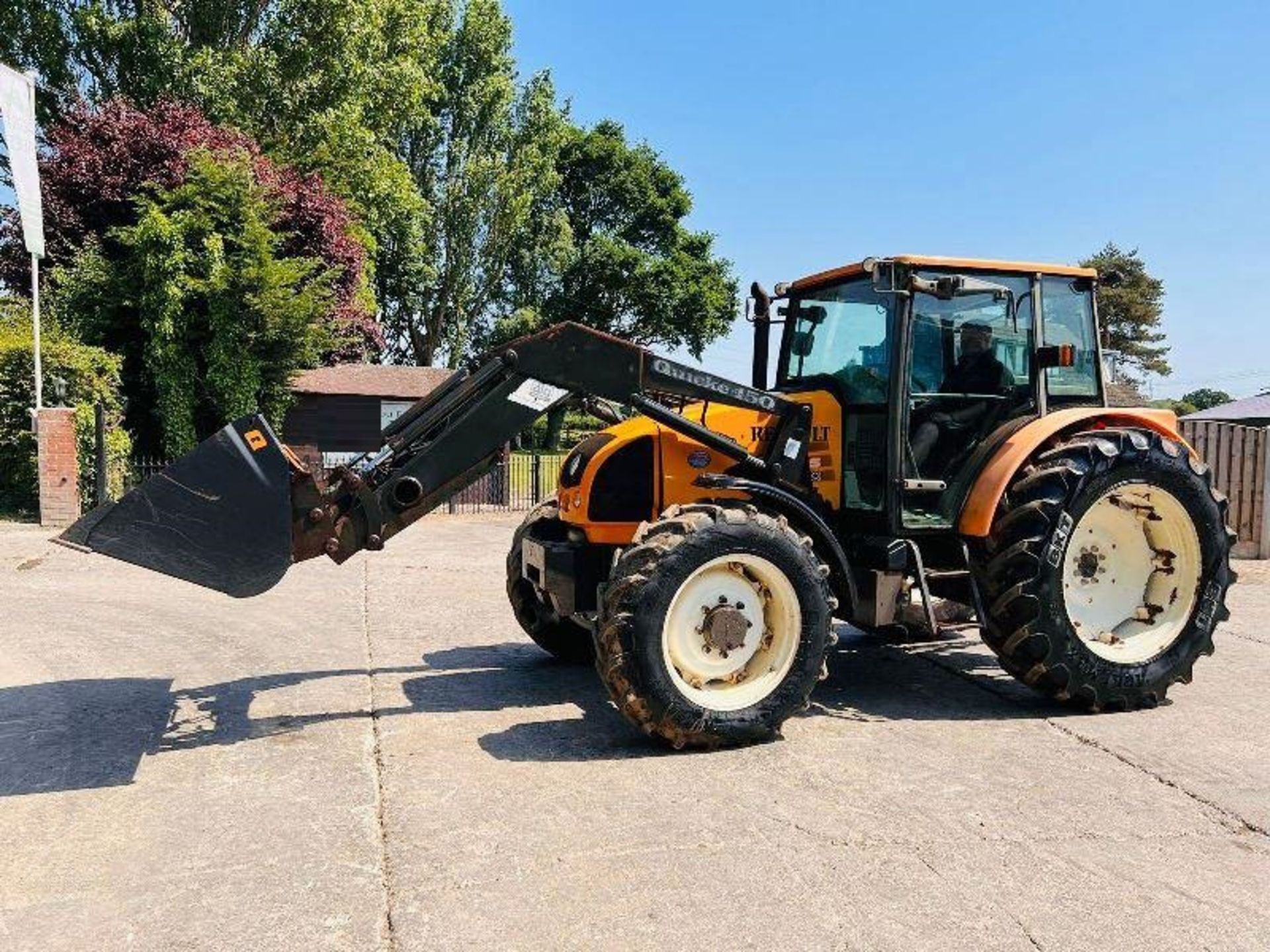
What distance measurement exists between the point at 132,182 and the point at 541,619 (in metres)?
15.9

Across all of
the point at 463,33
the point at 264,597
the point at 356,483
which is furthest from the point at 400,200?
the point at 356,483

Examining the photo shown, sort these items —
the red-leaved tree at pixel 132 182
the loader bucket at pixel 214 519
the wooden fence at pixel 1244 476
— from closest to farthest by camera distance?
1. the loader bucket at pixel 214 519
2. the wooden fence at pixel 1244 476
3. the red-leaved tree at pixel 132 182

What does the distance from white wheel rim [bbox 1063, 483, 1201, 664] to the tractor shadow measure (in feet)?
2.04

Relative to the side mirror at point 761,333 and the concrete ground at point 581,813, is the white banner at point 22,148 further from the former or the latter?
the side mirror at point 761,333

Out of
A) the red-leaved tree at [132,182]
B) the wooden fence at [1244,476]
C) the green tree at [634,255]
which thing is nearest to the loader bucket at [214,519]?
the wooden fence at [1244,476]

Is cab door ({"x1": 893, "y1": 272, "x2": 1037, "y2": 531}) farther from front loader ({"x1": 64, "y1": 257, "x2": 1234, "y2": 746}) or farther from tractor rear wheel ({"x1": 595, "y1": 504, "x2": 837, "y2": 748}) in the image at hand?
tractor rear wheel ({"x1": 595, "y1": 504, "x2": 837, "y2": 748})

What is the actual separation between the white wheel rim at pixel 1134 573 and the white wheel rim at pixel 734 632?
5.98ft

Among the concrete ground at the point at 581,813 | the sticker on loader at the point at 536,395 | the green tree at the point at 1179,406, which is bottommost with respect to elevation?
the concrete ground at the point at 581,813

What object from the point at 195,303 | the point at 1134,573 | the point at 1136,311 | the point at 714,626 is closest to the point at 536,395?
the point at 714,626

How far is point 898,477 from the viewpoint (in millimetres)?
5359

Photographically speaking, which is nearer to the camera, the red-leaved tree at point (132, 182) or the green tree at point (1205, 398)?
the red-leaved tree at point (132, 182)

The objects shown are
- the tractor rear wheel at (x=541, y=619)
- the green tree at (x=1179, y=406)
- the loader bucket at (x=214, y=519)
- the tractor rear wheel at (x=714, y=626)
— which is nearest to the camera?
the loader bucket at (x=214, y=519)

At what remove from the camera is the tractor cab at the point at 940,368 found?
538cm

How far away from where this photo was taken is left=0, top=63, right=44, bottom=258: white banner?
46.7ft
